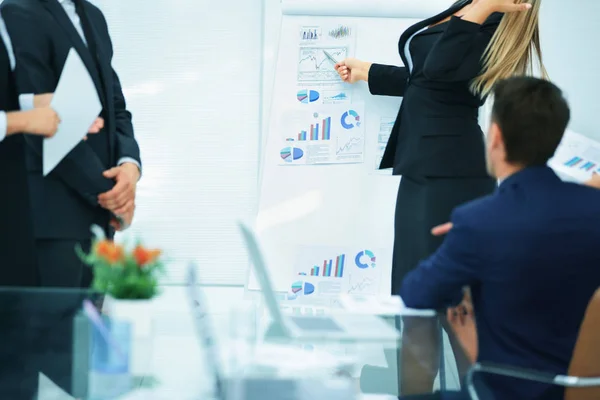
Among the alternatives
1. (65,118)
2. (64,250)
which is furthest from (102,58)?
(64,250)

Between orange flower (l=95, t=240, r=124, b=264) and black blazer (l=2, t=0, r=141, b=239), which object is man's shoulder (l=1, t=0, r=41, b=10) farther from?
orange flower (l=95, t=240, r=124, b=264)

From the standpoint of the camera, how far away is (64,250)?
2.32m

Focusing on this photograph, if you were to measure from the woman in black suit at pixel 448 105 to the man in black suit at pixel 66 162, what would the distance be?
985 mm

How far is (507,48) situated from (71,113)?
143 cm

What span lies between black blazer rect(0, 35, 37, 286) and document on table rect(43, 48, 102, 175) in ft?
0.33

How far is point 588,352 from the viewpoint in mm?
1626

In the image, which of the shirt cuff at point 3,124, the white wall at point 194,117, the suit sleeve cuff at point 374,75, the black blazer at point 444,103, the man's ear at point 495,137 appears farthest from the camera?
the white wall at point 194,117

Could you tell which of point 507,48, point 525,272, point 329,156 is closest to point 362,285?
point 329,156

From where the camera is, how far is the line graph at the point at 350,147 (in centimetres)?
358

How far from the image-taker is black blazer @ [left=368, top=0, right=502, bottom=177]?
108 inches

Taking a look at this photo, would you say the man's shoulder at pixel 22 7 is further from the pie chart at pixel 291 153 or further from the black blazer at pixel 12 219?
A: the pie chart at pixel 291 153

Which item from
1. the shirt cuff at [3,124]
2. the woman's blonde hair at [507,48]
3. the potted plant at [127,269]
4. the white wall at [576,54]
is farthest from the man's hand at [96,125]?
the white wall at [576,54]

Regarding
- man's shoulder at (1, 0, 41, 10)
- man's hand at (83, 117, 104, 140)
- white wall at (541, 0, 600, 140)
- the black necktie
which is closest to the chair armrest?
man's hand at (83, 117, 104, 140)

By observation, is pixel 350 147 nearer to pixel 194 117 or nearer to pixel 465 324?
pixel 194 117
